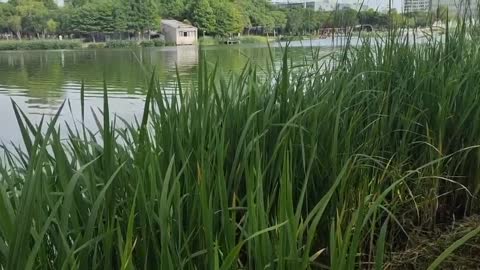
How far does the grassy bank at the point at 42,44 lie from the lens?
56.9ft

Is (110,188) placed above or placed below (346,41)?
below

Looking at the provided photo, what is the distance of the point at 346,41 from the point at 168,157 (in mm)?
1003

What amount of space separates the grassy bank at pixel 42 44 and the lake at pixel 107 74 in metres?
0.34

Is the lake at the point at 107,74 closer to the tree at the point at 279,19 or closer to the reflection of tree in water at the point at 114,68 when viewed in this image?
the reflection of tree in water at the point at 114,68

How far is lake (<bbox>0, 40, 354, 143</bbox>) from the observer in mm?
1706

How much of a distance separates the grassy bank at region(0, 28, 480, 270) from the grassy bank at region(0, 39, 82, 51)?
58.0 feet

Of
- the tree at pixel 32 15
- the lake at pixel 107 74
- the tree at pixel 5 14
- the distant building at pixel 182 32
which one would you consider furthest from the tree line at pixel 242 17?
the tree at pixel 32 15

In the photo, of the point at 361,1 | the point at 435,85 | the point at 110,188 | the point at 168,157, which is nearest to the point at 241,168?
the point at 168,157

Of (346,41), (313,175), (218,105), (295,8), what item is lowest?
(313,175)

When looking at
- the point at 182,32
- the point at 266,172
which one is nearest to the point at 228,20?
the point at 266,172

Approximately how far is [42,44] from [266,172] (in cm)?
2043

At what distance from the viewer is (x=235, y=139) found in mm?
1015

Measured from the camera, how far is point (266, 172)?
36.1 inches

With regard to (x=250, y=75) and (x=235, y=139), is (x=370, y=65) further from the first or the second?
(x=235, y=139)
